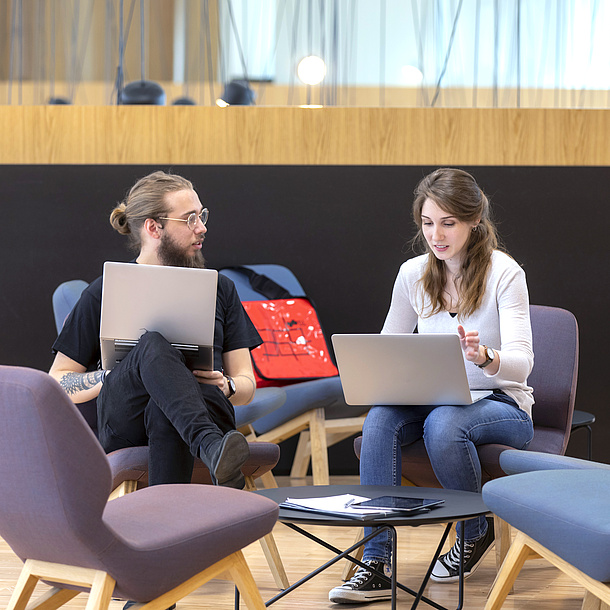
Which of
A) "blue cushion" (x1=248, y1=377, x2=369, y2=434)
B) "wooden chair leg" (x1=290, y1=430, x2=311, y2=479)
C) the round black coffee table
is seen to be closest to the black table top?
the round black coffee table

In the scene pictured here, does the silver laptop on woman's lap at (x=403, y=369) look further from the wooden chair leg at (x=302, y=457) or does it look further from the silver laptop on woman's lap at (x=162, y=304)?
the wooden chair leg at (x=302, y=457)

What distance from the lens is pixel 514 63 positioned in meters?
3.96

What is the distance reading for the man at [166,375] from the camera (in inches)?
80.7

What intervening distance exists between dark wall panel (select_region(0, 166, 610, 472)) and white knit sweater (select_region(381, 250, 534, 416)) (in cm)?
124

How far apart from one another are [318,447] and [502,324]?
3.60 ft

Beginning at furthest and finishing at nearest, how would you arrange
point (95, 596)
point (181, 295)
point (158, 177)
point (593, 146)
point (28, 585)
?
1. point (593, 146)
2. point (158, 177)
3. point (181, 295)
4. point (28, 585)
5. point (95, 596)

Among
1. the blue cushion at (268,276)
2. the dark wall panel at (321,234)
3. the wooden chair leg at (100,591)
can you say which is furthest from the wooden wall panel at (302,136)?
the wooden chair leg at (100,591)

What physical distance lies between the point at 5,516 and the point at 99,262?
2.51 m

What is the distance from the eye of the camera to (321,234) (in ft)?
13.0

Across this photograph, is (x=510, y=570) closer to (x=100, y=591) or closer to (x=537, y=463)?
(x=537, y=463)

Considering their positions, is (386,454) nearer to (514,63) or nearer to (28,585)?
(28,585)

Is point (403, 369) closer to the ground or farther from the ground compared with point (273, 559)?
farther from the ground

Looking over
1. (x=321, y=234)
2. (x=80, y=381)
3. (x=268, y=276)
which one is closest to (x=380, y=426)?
(x=80, y=381)

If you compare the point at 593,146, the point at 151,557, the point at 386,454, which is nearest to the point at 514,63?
the point at 593,146
